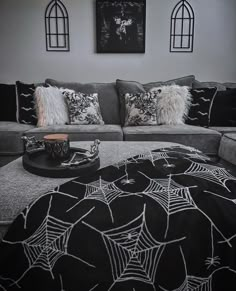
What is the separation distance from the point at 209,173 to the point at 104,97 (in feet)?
6.74

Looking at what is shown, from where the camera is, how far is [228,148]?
7.59 ft

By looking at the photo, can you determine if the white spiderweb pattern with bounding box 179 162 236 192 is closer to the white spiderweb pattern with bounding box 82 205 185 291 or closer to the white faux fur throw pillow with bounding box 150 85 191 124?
the white spiderweb pattern with bounding box 82 205 185 291

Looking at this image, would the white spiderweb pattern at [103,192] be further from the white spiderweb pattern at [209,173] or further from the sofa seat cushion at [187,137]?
the sofa seat cushion at [187,137]

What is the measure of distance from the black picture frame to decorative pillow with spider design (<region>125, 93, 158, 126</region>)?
85cm

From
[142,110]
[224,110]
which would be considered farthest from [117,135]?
[224,110]

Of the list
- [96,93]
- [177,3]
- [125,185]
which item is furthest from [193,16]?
[125,185]

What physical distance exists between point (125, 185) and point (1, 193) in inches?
19.3

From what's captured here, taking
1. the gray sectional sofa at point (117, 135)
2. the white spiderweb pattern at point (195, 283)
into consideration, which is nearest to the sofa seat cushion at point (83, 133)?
the gray sectional sofa at point (117, 135)

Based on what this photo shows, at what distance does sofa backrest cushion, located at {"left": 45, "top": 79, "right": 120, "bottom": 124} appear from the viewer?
122 inches

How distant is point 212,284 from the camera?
0.92 m

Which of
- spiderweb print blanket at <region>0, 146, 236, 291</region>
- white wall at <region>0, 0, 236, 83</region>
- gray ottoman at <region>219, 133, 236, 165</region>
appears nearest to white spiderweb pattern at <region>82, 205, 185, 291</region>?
spiderweb print blanket at <region>0, 146, 236, 291</region>

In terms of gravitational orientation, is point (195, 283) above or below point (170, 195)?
below

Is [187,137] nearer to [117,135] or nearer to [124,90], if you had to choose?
[117,135]

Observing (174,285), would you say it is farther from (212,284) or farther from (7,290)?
(7,290)
